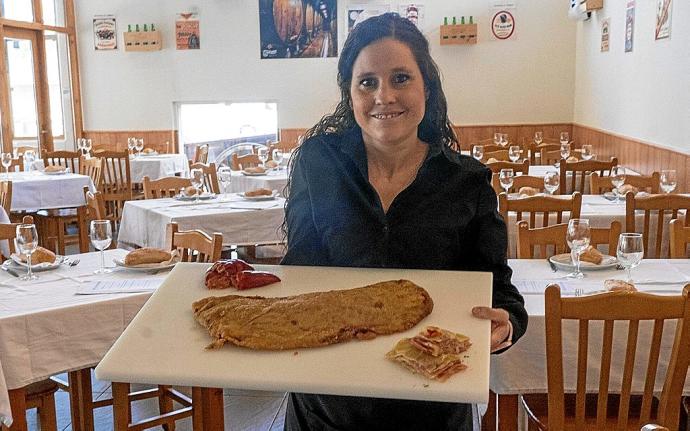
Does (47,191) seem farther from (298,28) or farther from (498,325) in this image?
(498,325)

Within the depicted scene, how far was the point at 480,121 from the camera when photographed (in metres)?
9.56

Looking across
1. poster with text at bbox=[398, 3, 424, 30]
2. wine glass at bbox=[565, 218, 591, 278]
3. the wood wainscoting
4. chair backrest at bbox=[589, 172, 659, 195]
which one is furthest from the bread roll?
poster with text at bbox=[398, 3, 424, 30]

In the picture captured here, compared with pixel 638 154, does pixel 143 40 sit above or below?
above

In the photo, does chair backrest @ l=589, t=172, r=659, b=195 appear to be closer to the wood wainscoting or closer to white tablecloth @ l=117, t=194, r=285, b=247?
the wood wainscoting

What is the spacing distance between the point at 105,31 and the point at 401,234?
9389mm

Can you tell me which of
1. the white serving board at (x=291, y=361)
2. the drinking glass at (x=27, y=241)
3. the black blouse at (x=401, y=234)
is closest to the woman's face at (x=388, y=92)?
the black blouse at (x=401, y=234)

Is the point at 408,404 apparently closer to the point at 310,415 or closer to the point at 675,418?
the point at 310,415

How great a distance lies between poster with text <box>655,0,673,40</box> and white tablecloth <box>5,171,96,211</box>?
4781 mm

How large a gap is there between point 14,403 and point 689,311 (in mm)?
2058

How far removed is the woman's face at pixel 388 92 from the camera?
151 cm

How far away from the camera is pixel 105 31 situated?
9953mm

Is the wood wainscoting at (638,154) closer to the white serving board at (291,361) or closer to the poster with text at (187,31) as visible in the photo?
the white serving board at (291,361)

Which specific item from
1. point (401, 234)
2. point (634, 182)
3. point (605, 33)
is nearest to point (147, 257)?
point (401, 234)

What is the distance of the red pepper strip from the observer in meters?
1.40
